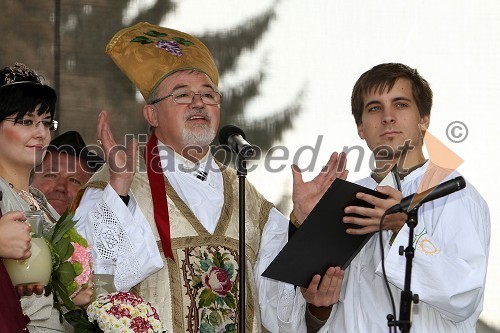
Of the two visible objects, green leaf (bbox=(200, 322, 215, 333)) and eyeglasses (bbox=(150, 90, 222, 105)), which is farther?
eyeglasses (bbox=(150, 90, 222, 105))

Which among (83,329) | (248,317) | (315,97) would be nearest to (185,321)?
(248,317)

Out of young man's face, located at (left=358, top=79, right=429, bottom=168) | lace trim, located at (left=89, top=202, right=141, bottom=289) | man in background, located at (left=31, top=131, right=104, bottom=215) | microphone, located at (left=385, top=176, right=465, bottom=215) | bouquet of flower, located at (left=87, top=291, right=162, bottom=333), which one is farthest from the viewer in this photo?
man in background, located at (left=31, top=131, right=104, bottom=215)

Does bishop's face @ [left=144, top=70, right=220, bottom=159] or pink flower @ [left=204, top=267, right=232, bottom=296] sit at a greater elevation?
bishop's face @ [left=144, top=70, right=220, bottom=159]

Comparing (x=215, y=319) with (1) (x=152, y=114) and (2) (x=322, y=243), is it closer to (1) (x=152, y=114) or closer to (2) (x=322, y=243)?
(2) (x=322, y=243)

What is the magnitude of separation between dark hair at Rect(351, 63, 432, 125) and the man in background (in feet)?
6.79

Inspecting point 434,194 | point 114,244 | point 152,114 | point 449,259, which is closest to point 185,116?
point 152,114

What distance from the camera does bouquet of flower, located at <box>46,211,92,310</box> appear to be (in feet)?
13.1

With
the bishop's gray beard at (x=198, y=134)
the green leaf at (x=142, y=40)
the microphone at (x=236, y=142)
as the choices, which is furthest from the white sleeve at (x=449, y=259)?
the green leaf at (x=142, y=40)

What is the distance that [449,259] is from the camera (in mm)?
4293

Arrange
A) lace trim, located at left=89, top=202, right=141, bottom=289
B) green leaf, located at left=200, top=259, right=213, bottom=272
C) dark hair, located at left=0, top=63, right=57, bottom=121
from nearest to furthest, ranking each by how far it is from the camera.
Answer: dark hair, located at left=0, top=63, right=57, bottom=121, lace trim, located at left=89, top=202, right=141, bottom=289, green leaf, located at left=200, top=259, right=213, bottom=272

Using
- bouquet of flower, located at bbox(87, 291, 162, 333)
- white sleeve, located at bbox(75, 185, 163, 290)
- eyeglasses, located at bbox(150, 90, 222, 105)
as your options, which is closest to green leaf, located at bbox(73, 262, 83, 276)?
bouquet of flower, located at bbox(87, 291, 162, 333)

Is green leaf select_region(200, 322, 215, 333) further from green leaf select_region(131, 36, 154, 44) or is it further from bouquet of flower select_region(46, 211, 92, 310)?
green leaf select_region(131, 36, 154, 44)

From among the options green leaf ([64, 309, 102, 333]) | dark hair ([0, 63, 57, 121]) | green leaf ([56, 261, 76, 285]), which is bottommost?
green leaf ([64, 309, 102, 333])

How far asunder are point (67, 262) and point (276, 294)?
1.20 m
